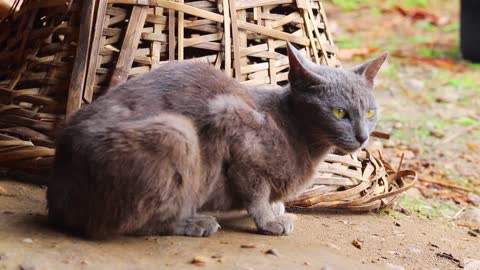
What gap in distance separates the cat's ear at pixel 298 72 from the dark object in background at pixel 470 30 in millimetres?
5235

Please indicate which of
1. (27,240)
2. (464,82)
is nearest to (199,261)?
(27,240)

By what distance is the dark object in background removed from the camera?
7238 millimetres

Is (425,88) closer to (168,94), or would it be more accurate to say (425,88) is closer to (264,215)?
(264,215)

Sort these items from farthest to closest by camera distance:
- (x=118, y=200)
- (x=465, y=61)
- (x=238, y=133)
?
(x=465, y=61)
(x=238, y=133)
(x=118, y=200)

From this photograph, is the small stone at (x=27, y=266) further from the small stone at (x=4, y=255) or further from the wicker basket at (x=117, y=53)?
the wicker basket at (x=117, y=53)

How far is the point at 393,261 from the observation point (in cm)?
244

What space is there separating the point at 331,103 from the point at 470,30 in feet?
17.6

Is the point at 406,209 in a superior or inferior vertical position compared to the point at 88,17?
inferior

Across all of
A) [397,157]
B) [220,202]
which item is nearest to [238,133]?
[220,202]

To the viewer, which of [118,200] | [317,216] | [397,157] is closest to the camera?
[118,200]

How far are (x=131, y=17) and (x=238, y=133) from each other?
0.69 meters

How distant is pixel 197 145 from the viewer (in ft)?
7.47

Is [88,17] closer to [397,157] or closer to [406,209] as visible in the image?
[406,209]

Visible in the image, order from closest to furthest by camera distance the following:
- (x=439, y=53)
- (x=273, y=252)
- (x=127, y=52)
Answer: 1. (x=273, y=252)
2. (x=127, y=52)
3. (x=439, y=53)
